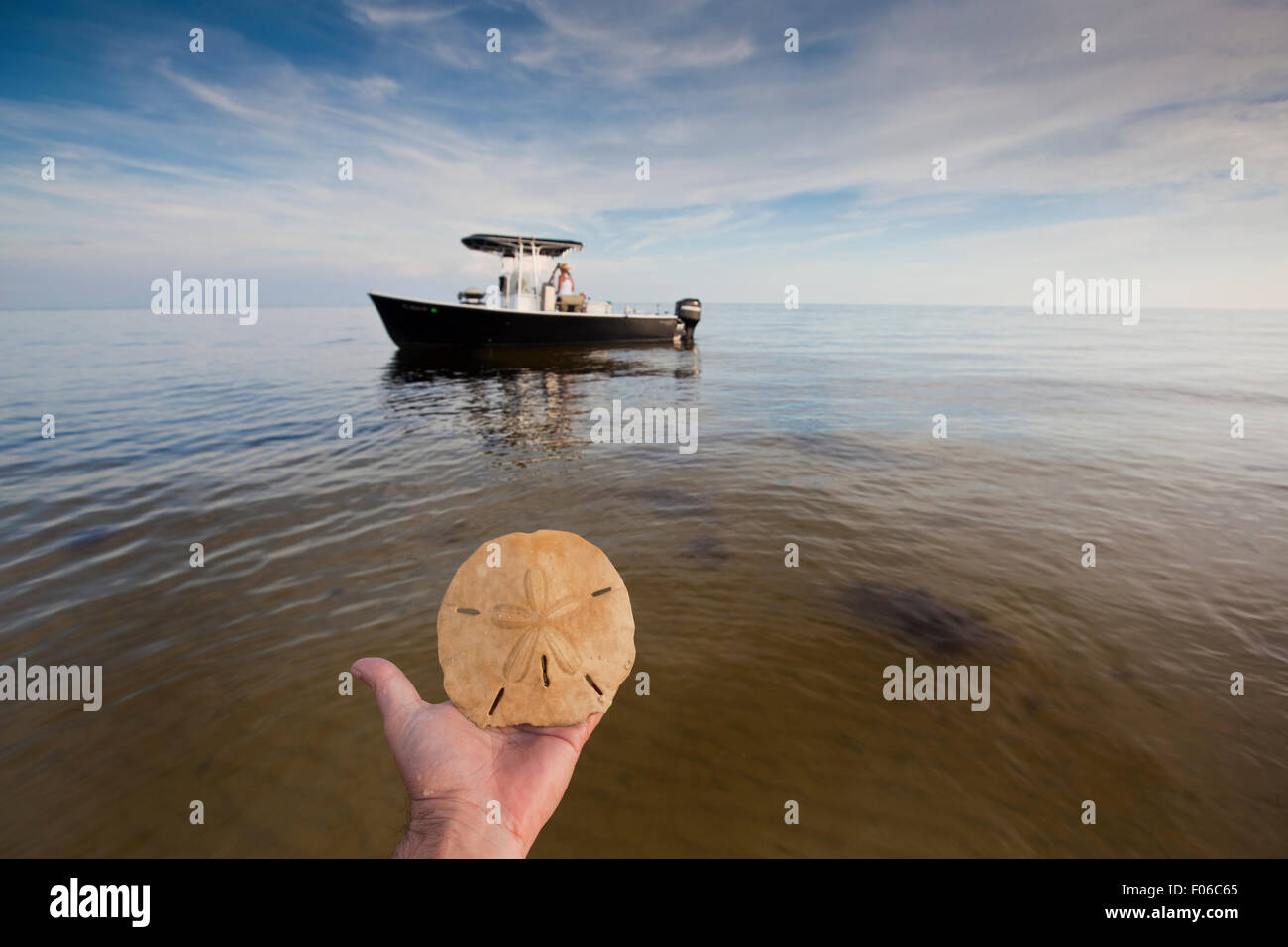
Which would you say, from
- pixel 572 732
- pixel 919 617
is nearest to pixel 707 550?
pixel 919 617

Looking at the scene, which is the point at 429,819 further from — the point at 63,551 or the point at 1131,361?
the point at 1131,361

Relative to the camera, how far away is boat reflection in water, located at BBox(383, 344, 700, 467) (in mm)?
15203

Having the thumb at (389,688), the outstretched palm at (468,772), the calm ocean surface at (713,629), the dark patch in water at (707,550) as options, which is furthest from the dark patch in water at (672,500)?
the thumb at (389,688)

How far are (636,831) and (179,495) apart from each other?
11282 millimetres

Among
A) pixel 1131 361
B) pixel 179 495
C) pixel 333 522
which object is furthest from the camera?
pixel 1131 361

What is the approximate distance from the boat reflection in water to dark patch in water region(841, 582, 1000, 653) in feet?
27.8

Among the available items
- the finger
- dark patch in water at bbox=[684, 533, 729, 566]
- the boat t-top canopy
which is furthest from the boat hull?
the finger

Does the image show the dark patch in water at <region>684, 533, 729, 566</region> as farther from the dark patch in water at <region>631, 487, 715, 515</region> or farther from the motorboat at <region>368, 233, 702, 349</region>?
the motorboat at <region>368, 233, 702, 349</region>

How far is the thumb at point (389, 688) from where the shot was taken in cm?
335

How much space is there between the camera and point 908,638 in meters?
5.73

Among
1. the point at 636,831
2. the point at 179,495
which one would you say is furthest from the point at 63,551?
the point at 636,831

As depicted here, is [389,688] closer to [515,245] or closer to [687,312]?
[515,245]

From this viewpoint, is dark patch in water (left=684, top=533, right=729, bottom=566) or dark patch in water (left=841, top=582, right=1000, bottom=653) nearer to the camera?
dark patch in water (left=841, top=582, right=1000, bottom=653)

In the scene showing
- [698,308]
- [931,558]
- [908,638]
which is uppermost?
[698,308]
